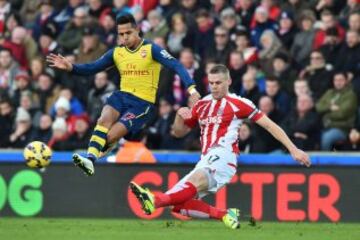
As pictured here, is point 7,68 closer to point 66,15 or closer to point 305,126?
point 66,15

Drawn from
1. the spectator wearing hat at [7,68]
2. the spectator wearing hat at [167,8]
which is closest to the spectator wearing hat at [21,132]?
the spectator wearing hat at [7,68]

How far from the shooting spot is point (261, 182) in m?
16.5

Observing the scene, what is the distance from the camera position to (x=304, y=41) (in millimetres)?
19406

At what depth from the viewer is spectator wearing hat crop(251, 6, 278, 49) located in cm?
1986

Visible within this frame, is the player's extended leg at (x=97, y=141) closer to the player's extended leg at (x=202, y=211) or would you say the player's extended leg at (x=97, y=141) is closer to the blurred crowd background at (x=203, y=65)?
the player's extended leg at (x=202, y=211)

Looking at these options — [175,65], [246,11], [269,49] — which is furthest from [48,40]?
[175,65]

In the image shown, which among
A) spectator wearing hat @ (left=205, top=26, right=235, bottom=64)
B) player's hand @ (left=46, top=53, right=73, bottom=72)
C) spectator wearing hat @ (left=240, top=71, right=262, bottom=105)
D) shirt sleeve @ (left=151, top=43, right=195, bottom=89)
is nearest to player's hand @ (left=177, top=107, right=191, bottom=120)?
shirt sleeve @ (left=151, top=43, right=195, bottom=89)

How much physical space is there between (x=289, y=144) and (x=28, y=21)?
11.7 metres

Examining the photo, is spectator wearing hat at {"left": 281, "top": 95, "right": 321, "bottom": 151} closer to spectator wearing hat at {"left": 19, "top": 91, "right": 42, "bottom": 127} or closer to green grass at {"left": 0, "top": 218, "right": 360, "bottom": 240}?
green grass at {"left": 0, "top": 218, "right": 360, "bottom": 240}

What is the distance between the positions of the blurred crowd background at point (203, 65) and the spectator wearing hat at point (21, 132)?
17 mm

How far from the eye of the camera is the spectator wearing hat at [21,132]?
66.4 feet

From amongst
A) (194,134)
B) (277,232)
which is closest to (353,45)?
(194,134)

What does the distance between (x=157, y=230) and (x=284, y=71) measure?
5.79 meters

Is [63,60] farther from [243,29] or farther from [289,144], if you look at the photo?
[243,29]
